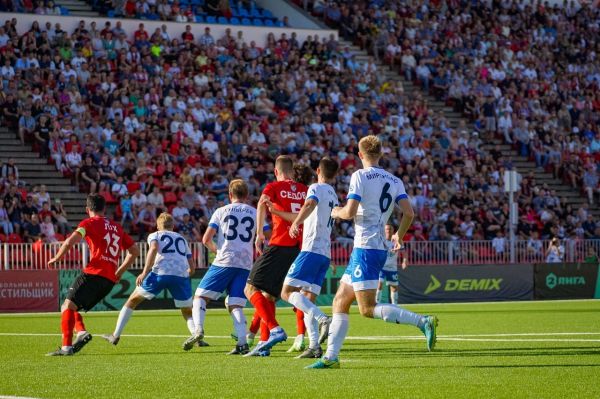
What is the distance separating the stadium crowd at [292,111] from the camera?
32.3 m

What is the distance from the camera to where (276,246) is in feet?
48.4

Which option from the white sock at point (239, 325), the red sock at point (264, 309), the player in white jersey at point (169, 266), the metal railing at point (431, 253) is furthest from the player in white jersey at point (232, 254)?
the metal railing at point (431, 253)

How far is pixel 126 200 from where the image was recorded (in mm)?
30812

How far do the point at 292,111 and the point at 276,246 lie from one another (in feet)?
77.1

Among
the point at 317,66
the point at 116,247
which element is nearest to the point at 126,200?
the point at 317,66

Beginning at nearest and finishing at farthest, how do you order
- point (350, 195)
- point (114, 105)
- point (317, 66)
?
point (350, 195) → point (114, 105) → point (317, 66)

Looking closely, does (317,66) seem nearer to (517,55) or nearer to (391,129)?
(391,129)

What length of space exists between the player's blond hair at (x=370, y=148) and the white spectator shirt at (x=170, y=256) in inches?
208

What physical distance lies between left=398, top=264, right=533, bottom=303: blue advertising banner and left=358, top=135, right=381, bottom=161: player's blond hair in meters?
20.3

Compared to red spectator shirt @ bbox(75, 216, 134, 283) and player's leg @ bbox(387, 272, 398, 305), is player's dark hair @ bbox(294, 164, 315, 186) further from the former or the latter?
player's leg @ bbox(387, 272, 398, 305)

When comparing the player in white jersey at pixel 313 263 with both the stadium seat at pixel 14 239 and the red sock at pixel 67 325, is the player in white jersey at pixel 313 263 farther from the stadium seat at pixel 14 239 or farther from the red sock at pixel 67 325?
the stadium seat at pixel 14 239

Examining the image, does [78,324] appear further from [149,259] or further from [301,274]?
[301,274]

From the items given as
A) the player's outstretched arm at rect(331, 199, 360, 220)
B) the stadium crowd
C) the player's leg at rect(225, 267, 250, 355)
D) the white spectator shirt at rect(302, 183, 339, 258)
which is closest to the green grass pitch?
the player's leg at rect(225, 267, 250, 355)

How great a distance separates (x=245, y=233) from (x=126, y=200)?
1622cm
